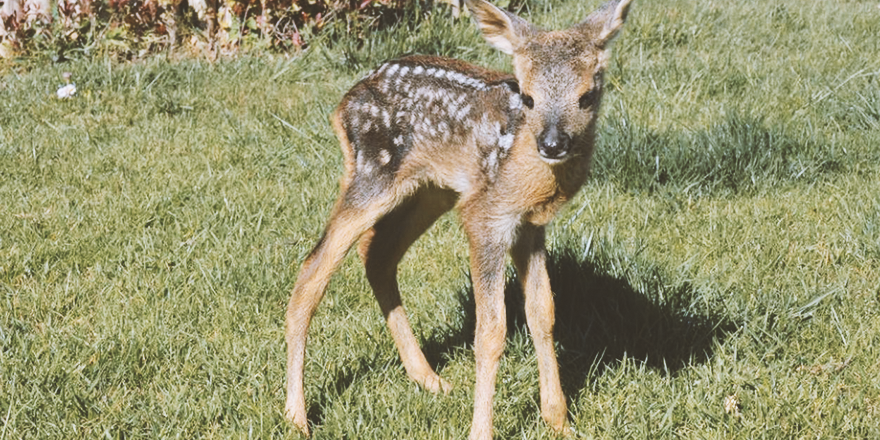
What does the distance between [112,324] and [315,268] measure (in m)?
0.91

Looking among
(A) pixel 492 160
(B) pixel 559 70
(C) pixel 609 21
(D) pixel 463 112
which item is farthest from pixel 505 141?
(C) pixel 609 21

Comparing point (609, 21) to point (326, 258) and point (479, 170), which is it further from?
point (326, 258)

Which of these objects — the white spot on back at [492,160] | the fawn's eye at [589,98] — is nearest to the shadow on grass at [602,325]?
the white spot on back at [492,160]

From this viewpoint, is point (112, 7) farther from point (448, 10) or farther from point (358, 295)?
point (358, 295)

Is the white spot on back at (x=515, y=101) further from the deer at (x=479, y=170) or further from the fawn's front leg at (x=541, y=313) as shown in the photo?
the fawn's front leg at (x=541, y=313)

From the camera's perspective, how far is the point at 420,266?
4629 millimetres

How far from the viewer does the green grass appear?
3477 millimetres

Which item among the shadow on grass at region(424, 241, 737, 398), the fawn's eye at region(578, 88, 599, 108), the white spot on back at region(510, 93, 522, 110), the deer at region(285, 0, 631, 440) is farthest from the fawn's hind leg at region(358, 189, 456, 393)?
the fawn's eye at region(578, 88, 599, 108)

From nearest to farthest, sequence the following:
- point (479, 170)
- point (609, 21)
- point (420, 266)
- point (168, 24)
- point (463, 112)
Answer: point (609, 21) → point (479, 170) → point (463, 112) → point (420, 266) → point (168, 24)

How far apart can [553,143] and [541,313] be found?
709mm

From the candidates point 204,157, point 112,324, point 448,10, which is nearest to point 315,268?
point 112,324

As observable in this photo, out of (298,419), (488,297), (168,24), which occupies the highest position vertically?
(488,297)

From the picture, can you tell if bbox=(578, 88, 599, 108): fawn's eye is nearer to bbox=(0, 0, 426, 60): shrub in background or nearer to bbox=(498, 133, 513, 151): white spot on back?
bbox=(498, 133, 513, 151): white spot on back

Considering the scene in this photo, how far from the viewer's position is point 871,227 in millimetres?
4562
